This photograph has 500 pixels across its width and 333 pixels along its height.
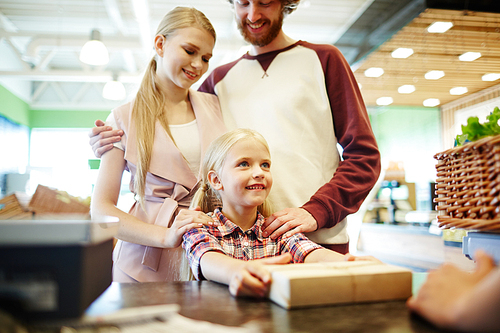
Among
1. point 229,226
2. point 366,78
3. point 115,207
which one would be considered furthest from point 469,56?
point 115,207

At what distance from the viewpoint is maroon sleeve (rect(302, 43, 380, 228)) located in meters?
1.30

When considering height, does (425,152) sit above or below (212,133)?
above

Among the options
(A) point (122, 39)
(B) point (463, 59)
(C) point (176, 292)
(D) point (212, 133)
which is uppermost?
(A) point (122, 39)

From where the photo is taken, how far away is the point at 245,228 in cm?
125

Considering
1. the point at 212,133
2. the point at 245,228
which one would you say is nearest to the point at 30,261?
the point at 245,228

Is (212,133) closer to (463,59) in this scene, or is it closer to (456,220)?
(456,220)

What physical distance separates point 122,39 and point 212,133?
6.04 m

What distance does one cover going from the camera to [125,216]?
122cm

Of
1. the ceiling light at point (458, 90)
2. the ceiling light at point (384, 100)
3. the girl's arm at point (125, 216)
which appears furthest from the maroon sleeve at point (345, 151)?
the ceiling light at point (384, 100)

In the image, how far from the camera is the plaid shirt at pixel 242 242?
105 cm

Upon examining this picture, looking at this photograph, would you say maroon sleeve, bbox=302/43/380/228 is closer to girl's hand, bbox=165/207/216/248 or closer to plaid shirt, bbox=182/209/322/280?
plaid shirt, bbox=182/209/322/280

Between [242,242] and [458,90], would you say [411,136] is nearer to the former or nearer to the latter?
[458,90]

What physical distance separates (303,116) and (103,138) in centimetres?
72

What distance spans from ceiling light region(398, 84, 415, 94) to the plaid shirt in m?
7.09
